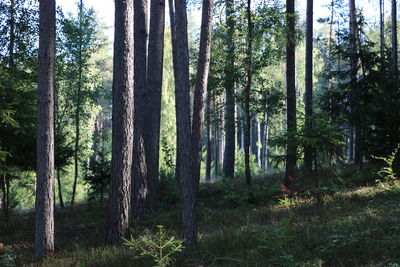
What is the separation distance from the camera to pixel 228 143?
19.0 metres

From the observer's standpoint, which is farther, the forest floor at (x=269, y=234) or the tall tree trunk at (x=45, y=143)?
the tall tree trunk at (x=45, y=143)

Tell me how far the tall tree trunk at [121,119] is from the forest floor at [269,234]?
32.5 inches

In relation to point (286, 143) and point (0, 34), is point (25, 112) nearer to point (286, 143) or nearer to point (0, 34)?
point (0, 34)

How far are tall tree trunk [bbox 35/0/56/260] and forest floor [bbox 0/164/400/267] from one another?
1.77 ft

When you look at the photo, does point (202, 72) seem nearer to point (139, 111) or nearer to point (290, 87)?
point (139, 111)

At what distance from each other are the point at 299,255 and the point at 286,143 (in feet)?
15.6

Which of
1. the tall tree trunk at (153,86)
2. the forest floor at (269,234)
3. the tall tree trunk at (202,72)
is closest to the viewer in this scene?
the forest floor at (269,234)

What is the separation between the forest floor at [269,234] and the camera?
17.4 feet

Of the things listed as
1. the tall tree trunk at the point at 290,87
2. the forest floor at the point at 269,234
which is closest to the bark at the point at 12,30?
the forest floor at the point at 269,234

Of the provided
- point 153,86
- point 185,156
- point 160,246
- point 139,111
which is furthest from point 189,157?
point 153,86

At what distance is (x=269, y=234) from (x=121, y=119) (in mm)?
3939

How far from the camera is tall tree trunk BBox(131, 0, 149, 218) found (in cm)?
1048

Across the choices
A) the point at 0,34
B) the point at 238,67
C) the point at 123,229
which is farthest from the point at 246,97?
the point at 0,34

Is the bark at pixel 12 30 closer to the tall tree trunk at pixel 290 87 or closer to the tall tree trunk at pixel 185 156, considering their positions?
the tall tree trunk at pixel 185 156
